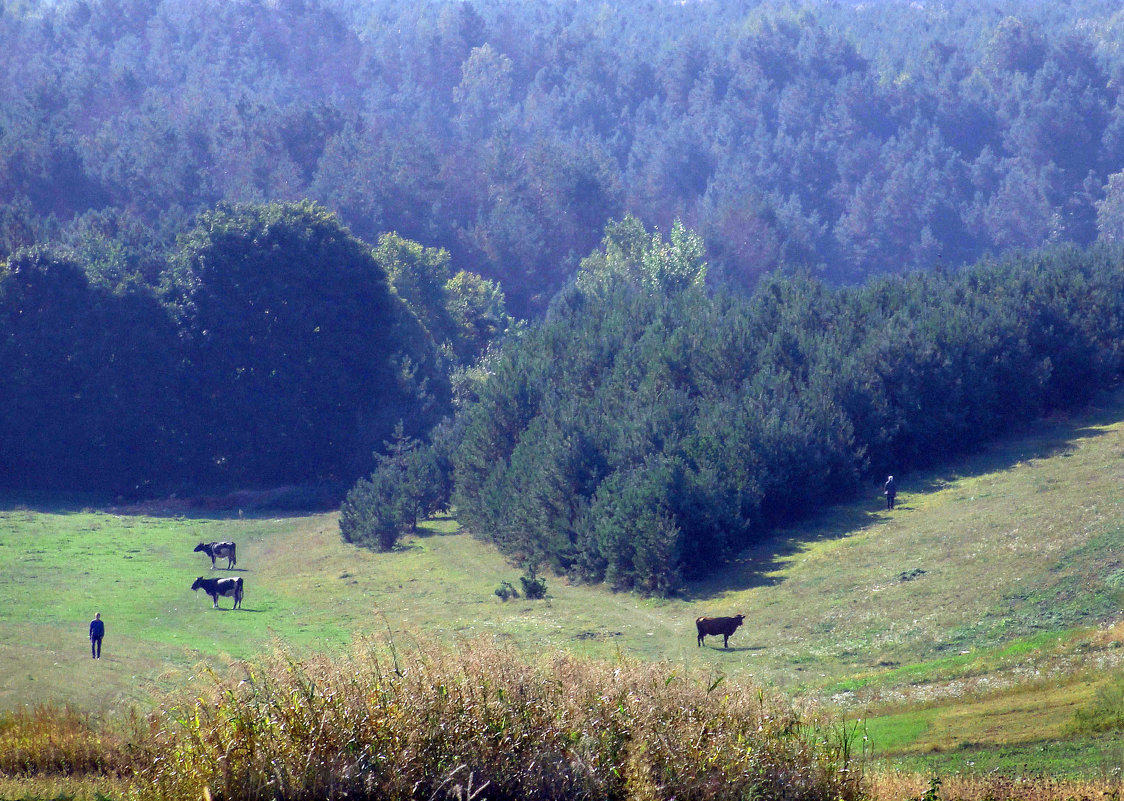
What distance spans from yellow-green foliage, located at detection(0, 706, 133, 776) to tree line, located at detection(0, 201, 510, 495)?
132 feet

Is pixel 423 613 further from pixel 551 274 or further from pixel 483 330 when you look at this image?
pixel 551 274

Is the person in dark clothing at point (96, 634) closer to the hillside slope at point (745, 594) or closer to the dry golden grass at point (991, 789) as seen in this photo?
the hillside slope at point (745, 594)

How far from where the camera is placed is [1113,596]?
21766 mm

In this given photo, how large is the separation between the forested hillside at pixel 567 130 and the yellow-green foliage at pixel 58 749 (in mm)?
51661

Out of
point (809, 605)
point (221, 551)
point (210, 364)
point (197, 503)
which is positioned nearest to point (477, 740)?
point (809, 605)

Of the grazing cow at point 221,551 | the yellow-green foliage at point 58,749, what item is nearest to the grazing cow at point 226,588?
the grazing cow at point 221,551

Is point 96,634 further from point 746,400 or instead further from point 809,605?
point 746,400

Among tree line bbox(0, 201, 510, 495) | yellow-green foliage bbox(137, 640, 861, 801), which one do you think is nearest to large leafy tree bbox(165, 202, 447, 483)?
tree line bbox(0, 201, 510, 495)

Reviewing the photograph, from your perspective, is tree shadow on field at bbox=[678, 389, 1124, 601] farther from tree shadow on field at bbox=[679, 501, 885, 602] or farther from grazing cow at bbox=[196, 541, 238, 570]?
grazing cow at bbox=[196, 541, 238, 570]

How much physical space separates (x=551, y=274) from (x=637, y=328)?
4884 cm

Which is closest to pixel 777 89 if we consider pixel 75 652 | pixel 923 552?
pixel 923 552

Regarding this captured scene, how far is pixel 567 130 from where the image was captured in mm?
132250

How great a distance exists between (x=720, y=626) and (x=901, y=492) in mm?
15940

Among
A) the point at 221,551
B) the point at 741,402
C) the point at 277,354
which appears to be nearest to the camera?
the point at 221,551
